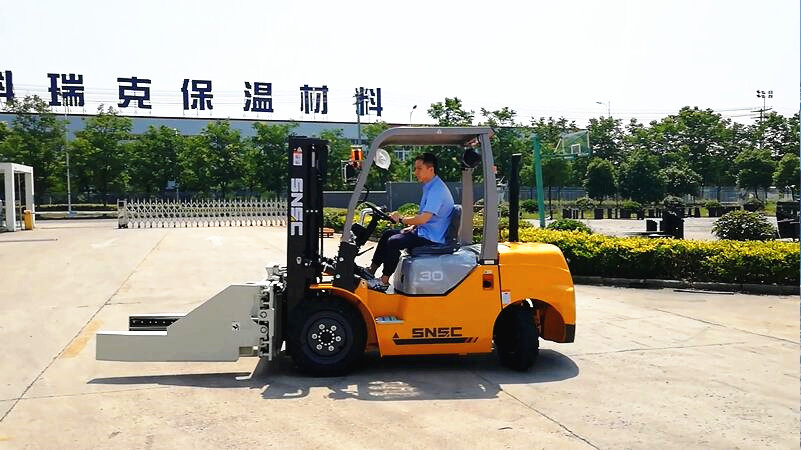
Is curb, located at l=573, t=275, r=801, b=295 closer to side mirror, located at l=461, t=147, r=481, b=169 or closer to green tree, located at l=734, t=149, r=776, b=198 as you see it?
side mirror, located at l=461, t=147, r=481, b=169

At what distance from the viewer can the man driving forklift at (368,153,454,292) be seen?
634 cm

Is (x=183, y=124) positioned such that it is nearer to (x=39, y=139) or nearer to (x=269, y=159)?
Result: (x=39, y=139)

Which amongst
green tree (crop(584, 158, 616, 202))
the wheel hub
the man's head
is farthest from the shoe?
green tree (crop(584, 158, 616, 202))

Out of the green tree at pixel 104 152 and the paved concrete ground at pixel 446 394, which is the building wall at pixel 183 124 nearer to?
the green tree at pixel 104 152

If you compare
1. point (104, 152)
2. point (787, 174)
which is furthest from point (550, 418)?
point (787, 174)

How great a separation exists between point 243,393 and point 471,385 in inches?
78.2

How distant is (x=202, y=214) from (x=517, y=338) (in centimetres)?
3004

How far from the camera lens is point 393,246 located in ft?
20.8

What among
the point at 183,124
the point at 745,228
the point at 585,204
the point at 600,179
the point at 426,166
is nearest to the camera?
the point at 426,166

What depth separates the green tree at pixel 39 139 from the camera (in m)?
47.6

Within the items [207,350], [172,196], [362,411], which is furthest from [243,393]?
[172,196]

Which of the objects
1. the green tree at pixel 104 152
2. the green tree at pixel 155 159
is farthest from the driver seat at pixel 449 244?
the green tree at pixel 104 152

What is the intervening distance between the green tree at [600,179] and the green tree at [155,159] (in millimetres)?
30070

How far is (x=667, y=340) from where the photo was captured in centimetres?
773
